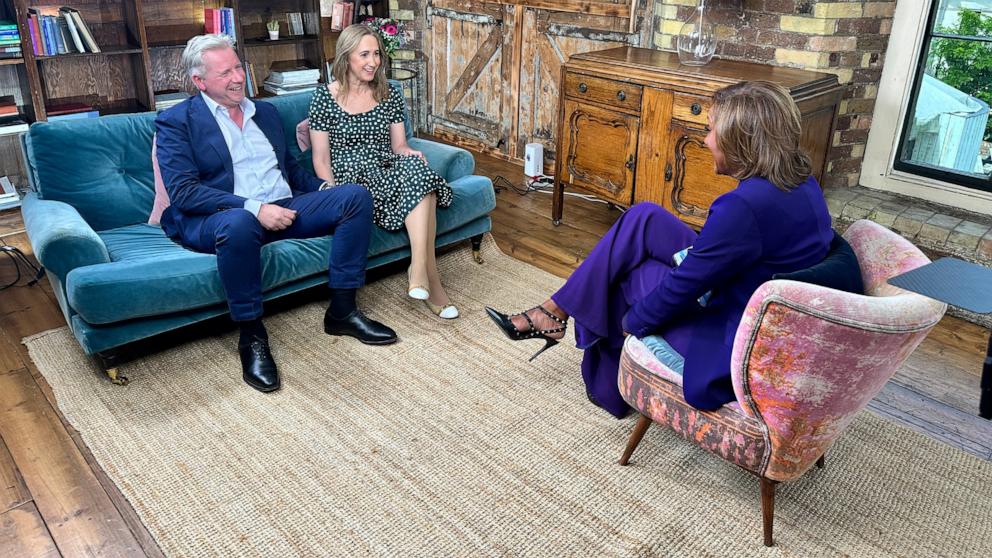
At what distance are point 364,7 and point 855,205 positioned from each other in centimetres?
365

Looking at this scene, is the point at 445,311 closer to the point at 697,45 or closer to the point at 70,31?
the point at 697,45

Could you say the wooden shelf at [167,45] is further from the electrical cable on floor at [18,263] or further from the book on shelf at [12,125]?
the electrical cable on floor at [18,263]

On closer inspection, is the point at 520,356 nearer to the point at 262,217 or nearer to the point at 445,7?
the point at 262,217

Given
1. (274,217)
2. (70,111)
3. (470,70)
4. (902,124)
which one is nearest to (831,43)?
(902,124)

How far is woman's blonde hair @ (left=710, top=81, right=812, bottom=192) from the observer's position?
1.91 m

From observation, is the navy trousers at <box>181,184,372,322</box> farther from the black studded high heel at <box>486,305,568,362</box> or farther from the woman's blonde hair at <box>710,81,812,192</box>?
the woman's blonde hair at <box>710,81,812,192</box>

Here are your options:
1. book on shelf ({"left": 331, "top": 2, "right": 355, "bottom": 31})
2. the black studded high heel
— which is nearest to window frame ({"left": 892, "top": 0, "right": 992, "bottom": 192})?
the black studded high heel

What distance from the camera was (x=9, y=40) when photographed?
404cm

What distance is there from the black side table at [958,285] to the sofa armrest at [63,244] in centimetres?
240

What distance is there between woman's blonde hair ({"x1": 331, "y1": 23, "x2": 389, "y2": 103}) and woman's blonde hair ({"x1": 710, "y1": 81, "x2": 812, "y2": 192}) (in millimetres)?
1647

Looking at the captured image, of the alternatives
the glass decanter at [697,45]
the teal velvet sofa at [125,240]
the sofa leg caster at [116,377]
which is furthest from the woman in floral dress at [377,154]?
the glass decanter at [697,45]

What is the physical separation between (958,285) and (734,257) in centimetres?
50

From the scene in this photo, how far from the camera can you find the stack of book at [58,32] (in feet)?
13.5

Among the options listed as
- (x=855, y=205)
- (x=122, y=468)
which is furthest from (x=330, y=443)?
(x=855, y=205)
